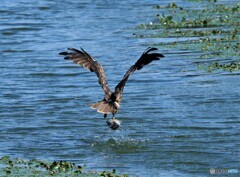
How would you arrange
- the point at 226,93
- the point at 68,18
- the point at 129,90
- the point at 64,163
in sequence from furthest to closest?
the point at 68,18 < the point at 129,90 < the point at 226,93 < the point at 64,163

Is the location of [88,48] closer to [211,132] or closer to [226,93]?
[226,93]

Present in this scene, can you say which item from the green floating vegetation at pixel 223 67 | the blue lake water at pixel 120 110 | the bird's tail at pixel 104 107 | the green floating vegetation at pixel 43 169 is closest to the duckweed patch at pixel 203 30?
the green floating vegetation at pixel 223 67

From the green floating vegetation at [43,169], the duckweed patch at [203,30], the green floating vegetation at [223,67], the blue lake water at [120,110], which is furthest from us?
the duckweed patch at [203,30]

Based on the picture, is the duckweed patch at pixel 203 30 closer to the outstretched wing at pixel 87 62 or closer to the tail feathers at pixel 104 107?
the outstretched wing at pixel 87 62

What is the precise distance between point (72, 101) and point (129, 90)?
1.26m

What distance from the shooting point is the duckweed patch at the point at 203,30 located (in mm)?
18327

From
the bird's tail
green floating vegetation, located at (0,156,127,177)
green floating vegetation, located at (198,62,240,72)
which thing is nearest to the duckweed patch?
green floating vegetation, located at (198,62,240,72)

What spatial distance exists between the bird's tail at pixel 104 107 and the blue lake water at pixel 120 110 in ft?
2.04

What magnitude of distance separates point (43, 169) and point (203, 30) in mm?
11979

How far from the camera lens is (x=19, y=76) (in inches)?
703

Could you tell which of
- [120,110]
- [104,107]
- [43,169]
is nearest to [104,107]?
[104,107]

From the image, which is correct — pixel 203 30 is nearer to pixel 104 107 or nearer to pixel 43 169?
pixel 104 107

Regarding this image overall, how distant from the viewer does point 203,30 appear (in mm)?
21625

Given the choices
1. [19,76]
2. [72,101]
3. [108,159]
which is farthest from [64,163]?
[19,76]
